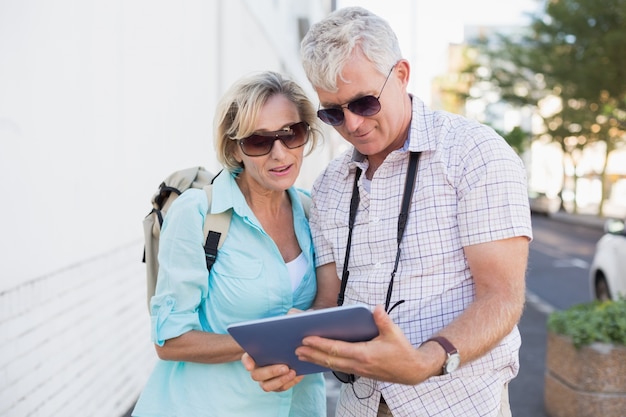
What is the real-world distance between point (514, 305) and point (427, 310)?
28 centimetres

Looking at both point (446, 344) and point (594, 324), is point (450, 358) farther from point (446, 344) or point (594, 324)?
point (594, 324)

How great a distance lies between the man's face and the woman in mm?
217

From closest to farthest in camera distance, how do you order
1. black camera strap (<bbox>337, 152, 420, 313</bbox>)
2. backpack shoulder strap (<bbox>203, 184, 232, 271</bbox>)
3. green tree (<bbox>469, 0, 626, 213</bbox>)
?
black camera strap (<bbox>337, 152, 420, 313</bbox>) → backpack shoulder strap (<bbox>203, 184, 232, 271</bbox>) → green tree (<bbox>469, 0, 626, 213</bbox>)

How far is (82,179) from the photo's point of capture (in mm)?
4422

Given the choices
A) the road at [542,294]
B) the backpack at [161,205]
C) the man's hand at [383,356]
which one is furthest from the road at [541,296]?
the man's hand at [383,356]

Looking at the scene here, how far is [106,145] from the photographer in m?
4.87

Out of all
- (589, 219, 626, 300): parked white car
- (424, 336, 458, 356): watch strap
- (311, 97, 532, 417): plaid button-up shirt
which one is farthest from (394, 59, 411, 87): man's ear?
(589, 219, 626, 300): parked white car

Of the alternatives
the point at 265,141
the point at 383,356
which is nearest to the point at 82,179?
the point at 265,141

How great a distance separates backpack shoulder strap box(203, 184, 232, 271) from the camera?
2.46m

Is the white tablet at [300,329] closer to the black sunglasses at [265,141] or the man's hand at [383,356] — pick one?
the man's hand at [383,356]

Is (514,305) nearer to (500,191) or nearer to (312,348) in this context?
(500,191)

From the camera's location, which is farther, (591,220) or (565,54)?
(591,220)

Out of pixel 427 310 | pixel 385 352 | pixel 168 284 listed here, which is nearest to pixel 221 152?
pixel 168 284

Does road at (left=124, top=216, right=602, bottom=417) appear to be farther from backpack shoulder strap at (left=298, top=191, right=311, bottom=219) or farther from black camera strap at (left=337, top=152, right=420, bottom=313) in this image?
black camera strap at (left=337, top=152, right=420, bottom=313)
